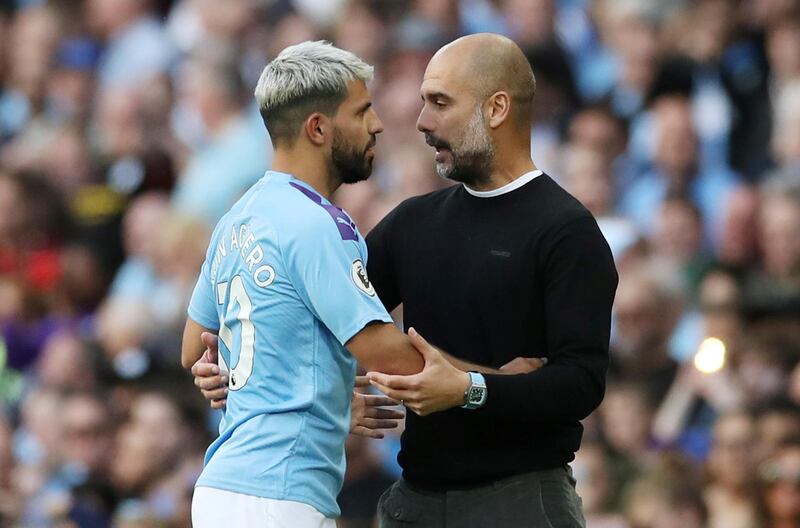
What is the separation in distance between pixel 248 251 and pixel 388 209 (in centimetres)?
371

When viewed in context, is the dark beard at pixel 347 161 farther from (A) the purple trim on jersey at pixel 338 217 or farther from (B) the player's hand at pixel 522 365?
(B) the player's hand at pixel 522 365

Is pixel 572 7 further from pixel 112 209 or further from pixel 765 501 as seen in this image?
pixel 112 209

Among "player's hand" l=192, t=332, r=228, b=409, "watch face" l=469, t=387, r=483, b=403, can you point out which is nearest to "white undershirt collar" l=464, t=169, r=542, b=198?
"watch face" l=469, t=387, r=483, b=403

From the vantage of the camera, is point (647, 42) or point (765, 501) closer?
point (765, 501)

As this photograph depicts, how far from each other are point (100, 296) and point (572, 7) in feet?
11.0

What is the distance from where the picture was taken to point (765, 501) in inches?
233

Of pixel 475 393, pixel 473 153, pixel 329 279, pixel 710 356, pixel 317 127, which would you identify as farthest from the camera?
pixel 710 356

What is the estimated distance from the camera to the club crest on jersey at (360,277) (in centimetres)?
326

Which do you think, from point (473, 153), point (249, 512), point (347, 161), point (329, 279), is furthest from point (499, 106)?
point (249, 512)

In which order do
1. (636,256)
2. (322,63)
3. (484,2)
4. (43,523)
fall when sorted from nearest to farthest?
(322,63) < (636,256) < (484,2) < (43,523)

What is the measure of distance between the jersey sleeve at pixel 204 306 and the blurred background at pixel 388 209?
9.77ft

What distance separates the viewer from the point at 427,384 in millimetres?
3252

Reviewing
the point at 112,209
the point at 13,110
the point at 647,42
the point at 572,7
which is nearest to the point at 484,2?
the point at 572,7

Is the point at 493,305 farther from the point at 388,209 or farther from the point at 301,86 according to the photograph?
the point at 388,209
